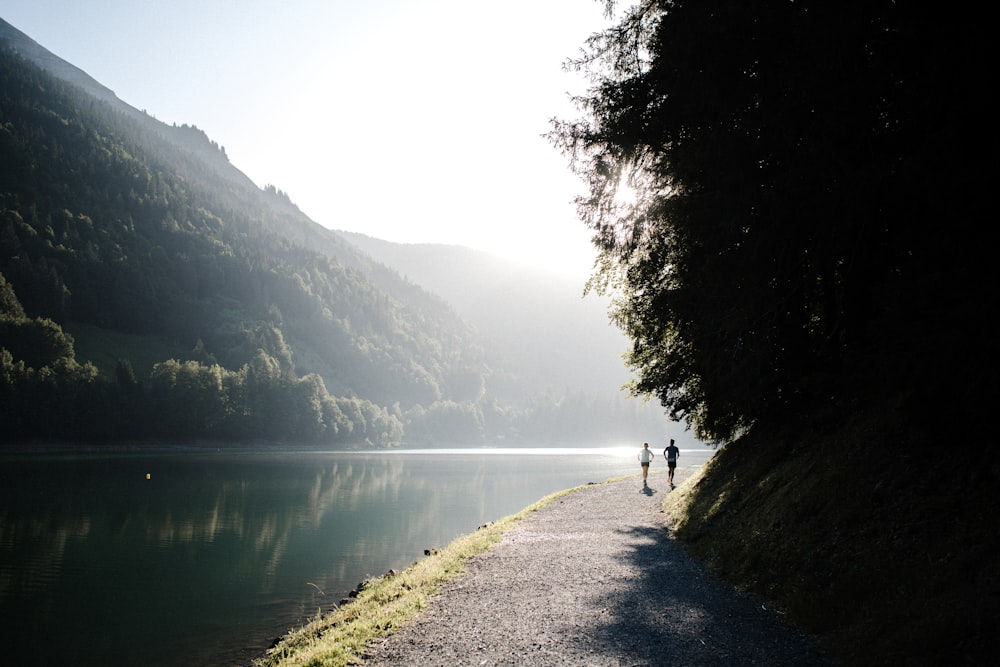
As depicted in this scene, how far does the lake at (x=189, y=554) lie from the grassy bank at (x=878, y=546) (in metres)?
11.8

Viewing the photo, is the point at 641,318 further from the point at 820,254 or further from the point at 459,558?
the point at 459,558

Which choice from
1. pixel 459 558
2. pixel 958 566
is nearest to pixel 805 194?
pixel 958 566

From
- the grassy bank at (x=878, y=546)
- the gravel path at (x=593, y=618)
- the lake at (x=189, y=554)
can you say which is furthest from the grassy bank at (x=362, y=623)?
the grassy bank at (x=878, y=546)

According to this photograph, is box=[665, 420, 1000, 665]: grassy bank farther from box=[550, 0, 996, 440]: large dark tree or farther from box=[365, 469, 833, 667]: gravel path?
box=[550, 0, 996, 440]: large dark tree

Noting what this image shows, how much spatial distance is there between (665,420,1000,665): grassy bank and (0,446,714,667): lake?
1180 cm

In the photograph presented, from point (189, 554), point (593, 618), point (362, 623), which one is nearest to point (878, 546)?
point (593, 618)

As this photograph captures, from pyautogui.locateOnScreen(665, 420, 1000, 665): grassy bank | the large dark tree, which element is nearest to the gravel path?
pyautogui.locateOnScreen(665, 420, 1000, 665): grassy bank

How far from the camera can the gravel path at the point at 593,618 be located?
789 cm

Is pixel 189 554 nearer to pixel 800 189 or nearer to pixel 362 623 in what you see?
pixel 362 623

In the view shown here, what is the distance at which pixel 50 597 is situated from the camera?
18.1 meters

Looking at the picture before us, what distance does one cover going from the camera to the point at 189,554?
25.2 meters

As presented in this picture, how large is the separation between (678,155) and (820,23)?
385 cm

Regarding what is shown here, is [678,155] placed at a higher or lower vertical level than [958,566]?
higher

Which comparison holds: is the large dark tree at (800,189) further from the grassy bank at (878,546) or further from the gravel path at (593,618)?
the gravel path at (593,618)
